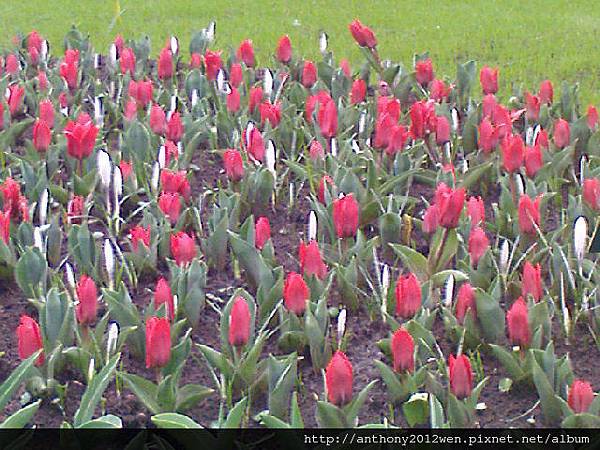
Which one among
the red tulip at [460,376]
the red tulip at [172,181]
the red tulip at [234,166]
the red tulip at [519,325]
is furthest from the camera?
the red tulip at [234,166]

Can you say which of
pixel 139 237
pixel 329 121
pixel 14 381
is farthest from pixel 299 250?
pixel 14 381

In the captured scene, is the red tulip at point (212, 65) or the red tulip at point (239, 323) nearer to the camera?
the red tulip at point (239, 323)

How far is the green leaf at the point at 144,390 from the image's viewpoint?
2494 millimetres

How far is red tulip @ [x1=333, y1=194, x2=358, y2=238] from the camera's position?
3.07 meters

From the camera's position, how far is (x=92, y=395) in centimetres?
246

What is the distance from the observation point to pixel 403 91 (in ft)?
16.4

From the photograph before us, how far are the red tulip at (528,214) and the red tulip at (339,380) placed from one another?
1.03m

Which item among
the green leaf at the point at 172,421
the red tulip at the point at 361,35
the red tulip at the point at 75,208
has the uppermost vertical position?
the red tulip at the point at 361,35

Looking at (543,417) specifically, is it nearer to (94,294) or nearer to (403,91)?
(94,294)

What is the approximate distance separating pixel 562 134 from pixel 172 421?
2.34 m

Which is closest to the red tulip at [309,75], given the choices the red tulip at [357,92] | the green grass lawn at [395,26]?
the red tulip at [357,92]

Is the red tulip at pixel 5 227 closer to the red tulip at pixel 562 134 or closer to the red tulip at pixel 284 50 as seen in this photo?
the red tulip at pixel 562 134

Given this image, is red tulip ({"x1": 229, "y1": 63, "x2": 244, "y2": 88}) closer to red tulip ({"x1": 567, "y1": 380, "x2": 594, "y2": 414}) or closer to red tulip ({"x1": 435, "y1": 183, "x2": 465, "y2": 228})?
red tulip ({"x1": 435, "y1": 183, "x2": 465, "y2": 228})

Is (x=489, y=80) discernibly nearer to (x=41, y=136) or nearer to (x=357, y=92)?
(x=357, y=92)
